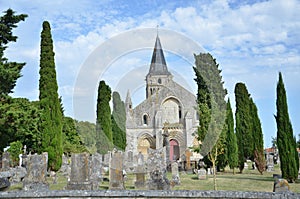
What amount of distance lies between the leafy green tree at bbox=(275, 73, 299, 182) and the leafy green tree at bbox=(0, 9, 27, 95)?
13.0 metres

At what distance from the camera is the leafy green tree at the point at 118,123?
3281cm

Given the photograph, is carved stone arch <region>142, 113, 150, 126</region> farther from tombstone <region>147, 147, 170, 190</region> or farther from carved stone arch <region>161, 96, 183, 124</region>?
tombstone <region>147, 147, 170, 190</region>

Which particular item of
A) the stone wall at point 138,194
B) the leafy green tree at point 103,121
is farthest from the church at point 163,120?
the stone wall at point 138,194

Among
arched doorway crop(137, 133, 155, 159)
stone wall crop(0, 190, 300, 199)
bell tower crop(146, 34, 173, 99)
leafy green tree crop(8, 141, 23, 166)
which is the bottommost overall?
stone wall crop(0, 190, 300, 199)

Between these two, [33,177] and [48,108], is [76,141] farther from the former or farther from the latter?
[33,177]

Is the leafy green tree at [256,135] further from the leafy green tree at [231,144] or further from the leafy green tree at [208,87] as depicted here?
the leafy green tree at [208,87]

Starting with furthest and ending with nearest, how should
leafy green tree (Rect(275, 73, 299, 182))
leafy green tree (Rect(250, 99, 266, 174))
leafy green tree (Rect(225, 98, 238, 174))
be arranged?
1. leafy green tree (Rect(250, 99, 266, 174))
2. leafy green tree (Rect(225, 98, 238, 174))
3. leafy green tree (Rect(275, 73, 299, 182))

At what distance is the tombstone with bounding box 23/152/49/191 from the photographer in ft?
34.8

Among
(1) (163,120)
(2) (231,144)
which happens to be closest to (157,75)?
(1) (163,120)

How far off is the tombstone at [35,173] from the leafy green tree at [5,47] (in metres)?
6.65

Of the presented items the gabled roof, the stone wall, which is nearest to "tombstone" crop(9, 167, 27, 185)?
the stone wall

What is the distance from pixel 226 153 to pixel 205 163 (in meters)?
1.57

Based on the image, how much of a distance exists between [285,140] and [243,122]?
346 inches

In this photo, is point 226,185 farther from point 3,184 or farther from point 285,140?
point 3,184
